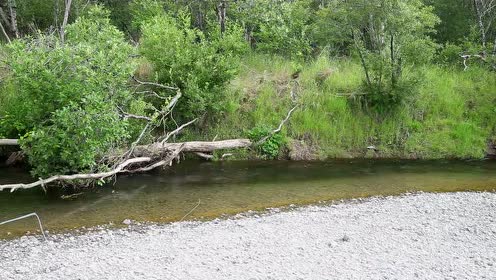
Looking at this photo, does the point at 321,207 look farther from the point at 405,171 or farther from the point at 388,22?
the point at 388,22

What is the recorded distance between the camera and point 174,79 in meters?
13.8

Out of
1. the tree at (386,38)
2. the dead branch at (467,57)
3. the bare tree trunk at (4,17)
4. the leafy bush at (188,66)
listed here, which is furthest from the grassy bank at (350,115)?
the bare tree trunk at (4,17)

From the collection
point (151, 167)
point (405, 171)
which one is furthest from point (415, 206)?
point (151, 167)

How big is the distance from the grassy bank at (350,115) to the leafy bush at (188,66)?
43.2 inches

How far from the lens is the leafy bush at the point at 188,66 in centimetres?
1367

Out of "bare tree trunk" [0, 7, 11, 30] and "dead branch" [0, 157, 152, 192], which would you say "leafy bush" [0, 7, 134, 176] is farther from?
"bare tree trunk" [0, 7, 11, 30]

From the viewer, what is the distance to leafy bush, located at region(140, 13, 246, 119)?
1367cm

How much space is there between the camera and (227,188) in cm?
1162

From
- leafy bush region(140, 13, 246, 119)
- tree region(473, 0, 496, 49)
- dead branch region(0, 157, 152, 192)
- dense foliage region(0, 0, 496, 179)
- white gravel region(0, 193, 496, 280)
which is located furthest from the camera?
tree region(473, 0, 496, 49)

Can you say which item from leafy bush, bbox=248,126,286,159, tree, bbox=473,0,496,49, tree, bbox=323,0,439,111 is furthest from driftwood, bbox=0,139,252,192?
tree, bbox=473,0,496,49

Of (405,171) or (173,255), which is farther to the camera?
(405,171)

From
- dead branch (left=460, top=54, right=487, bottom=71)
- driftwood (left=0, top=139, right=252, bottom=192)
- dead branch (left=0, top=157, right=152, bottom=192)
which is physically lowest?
driftwood (left=0, top=139, right=252, bottom=192)

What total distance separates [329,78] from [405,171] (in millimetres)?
4874

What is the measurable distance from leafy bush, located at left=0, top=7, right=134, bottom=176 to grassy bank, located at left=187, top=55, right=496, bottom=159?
15.6 feet
